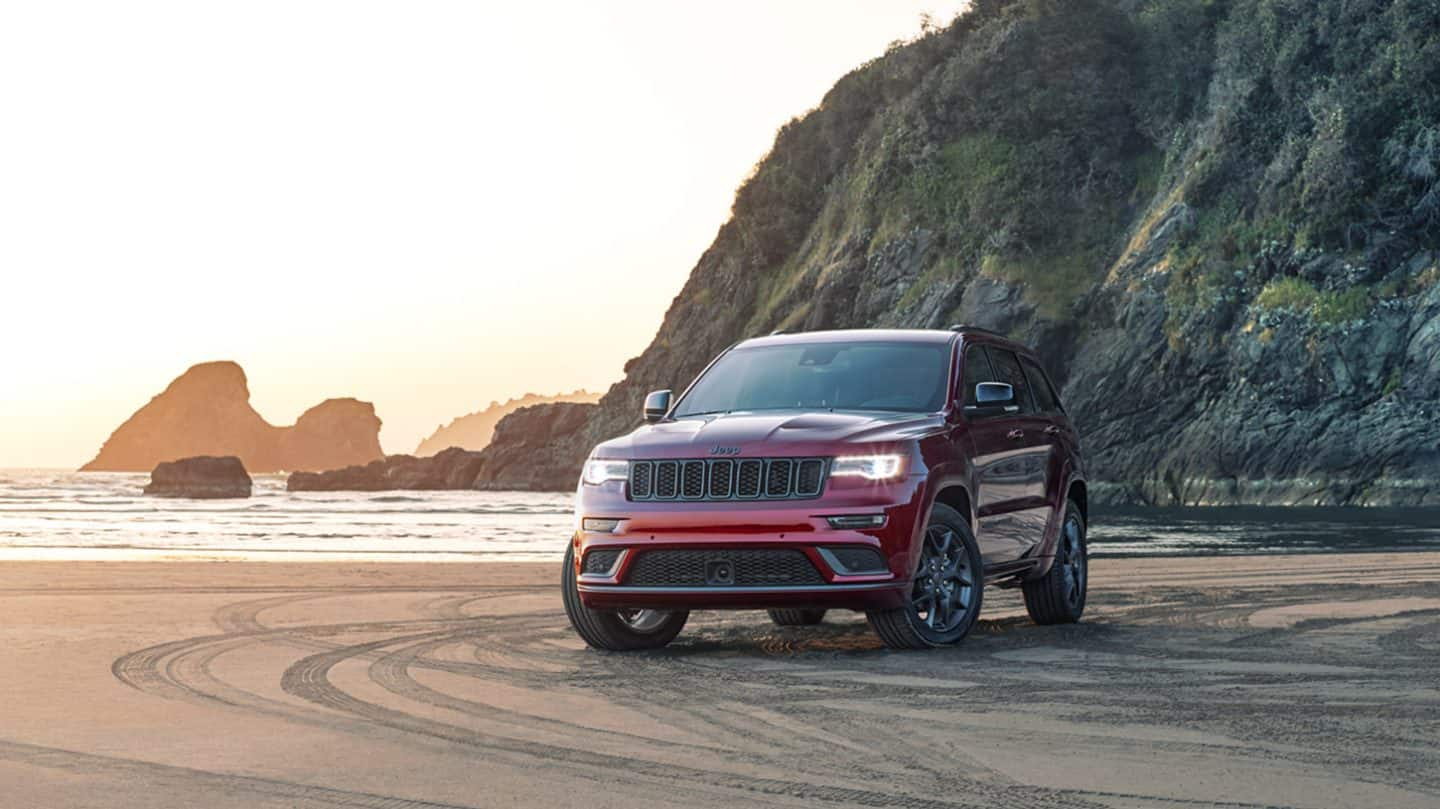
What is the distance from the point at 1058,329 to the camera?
71.9 m

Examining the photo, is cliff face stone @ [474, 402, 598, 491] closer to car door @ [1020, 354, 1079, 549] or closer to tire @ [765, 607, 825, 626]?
car door @ [1020, 354, 1079, 549]

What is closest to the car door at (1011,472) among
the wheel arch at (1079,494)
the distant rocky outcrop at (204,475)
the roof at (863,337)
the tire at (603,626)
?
the roof at (863,337)

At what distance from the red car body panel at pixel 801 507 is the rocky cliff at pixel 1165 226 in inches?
1832

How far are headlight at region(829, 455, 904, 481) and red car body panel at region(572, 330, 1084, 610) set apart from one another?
0.04 meters

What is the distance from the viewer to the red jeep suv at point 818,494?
9.92m

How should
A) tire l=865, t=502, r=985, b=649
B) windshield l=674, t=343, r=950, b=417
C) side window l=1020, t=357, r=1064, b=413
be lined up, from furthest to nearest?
side window l=1020, t=357, r=1064, b=413 → windshield l=674, t=343, r=950, b=417 → tire l=865, t=502, r=985, b=649

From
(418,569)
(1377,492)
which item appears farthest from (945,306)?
(418,569)

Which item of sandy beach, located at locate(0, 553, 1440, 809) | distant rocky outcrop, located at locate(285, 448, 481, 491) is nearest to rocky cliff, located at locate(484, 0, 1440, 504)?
distant rocky outcrop, located at locate(285, 448, 481, 491)

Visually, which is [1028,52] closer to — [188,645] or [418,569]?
[418,569]

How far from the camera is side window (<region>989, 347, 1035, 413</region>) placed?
1222cm

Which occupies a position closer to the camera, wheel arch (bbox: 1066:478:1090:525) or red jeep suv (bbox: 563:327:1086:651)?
red jeep suv (bbox: 563:327:1086:651)

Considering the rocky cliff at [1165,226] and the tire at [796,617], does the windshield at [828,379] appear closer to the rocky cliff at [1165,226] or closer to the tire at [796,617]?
the tire at [796,617]

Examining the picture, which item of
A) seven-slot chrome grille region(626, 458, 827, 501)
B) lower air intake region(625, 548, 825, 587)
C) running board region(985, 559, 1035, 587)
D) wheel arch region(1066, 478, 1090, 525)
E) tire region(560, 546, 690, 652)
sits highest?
seven-slot chrome grille region(626, 458, 827, 501)

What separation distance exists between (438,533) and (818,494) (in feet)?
82.6
